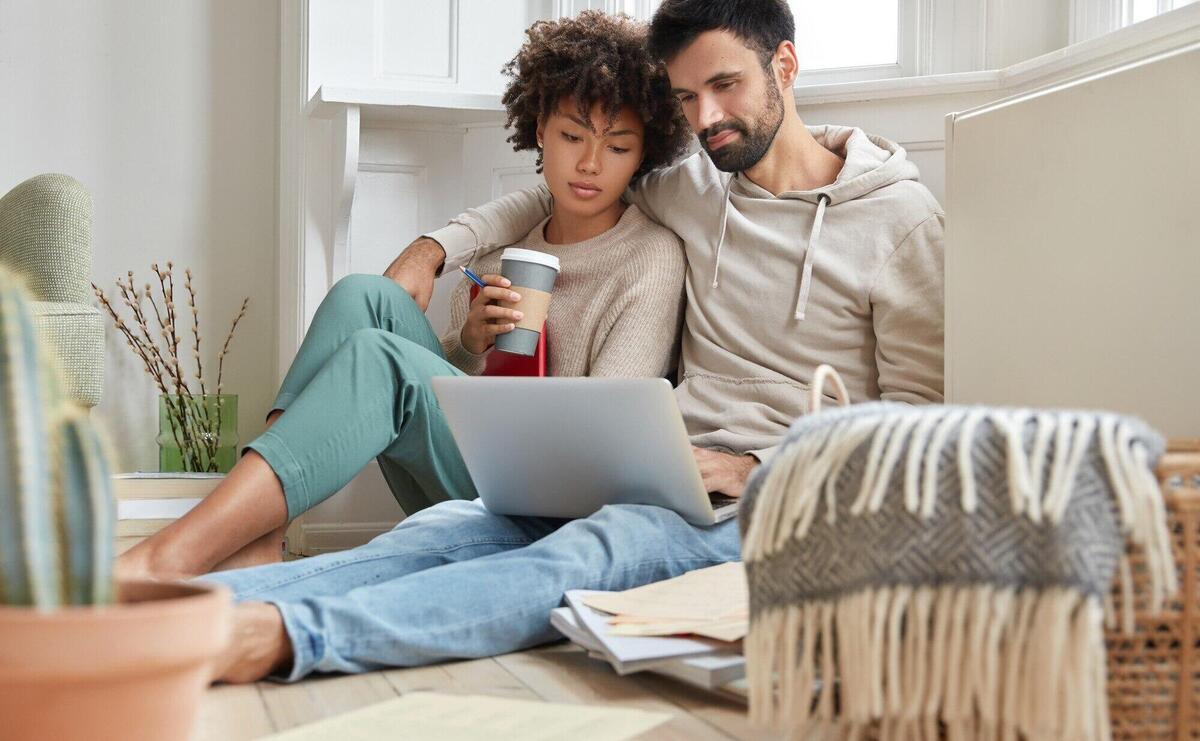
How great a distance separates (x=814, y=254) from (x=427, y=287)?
0.66 metres

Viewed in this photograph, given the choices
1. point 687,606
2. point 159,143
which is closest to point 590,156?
point 687,606

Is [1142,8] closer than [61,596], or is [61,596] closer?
[61,596]

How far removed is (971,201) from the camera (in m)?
1.40

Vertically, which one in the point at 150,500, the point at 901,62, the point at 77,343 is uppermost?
the point at 901,62

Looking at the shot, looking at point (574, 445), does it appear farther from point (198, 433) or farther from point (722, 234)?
point (198, 433)

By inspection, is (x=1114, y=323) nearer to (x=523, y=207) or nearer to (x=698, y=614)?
(x=698, y=614)

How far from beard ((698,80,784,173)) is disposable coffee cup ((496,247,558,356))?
0.32 metres

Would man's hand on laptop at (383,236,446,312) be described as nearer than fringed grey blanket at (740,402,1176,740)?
No

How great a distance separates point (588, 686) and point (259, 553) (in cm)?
59

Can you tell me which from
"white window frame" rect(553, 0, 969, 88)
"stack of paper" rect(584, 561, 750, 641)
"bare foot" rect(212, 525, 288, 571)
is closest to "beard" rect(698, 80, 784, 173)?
"white window frame" rect(553, 0, 969, 88)

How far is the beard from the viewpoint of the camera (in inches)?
72.8

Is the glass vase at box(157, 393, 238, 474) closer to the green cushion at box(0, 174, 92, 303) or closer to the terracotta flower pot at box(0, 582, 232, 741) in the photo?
the green cushion at box(0, 174, 92, 303)

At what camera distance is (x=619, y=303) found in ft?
6.14

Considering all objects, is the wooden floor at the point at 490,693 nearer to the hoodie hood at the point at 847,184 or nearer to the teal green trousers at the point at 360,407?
the teal green trousers at the point at 360,407
